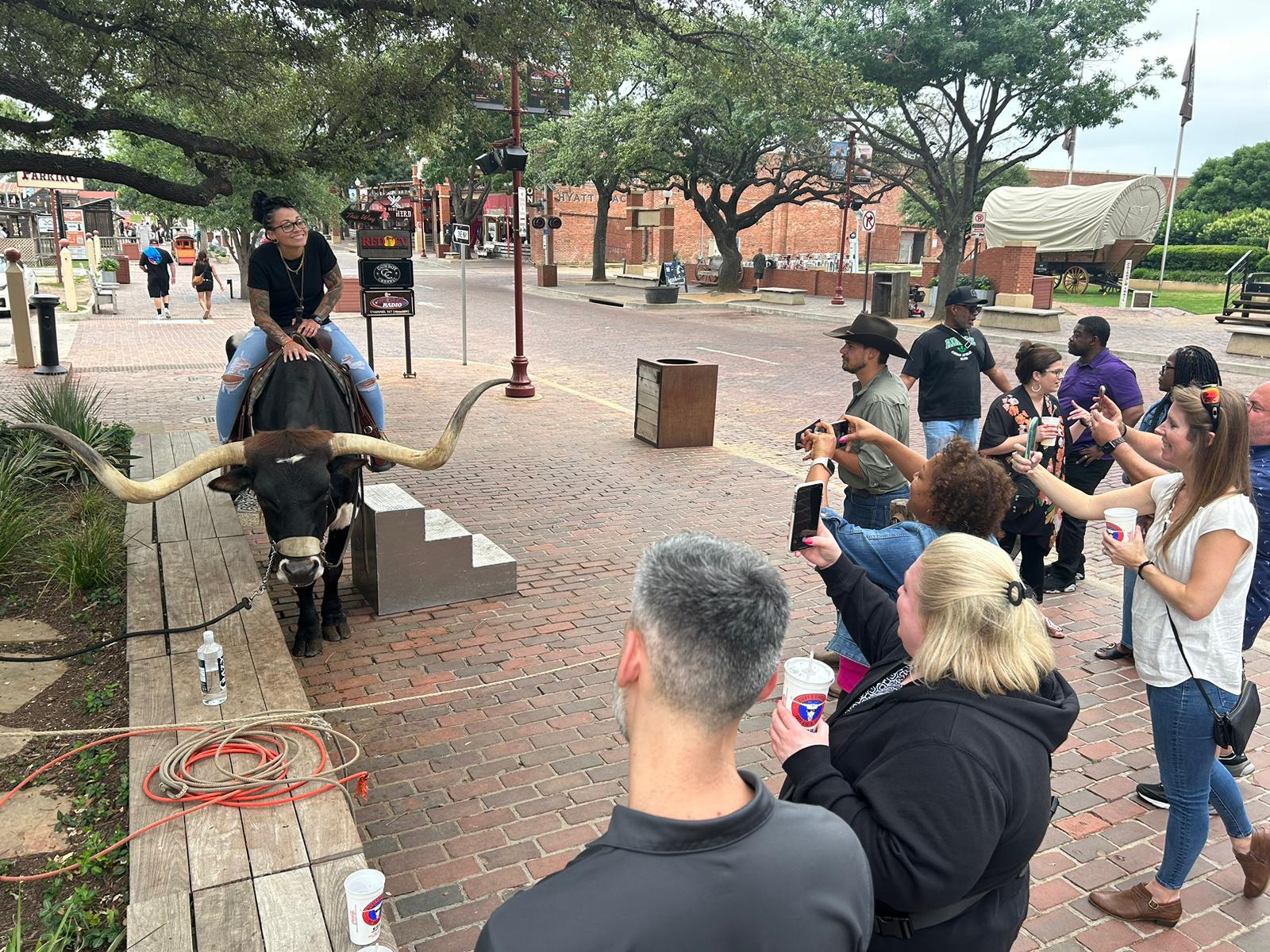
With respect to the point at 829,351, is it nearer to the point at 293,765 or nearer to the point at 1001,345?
the point at 1001,345

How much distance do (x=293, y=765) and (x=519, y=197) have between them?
11.7 m

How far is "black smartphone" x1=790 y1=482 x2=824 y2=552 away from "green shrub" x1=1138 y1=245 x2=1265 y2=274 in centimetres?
4073

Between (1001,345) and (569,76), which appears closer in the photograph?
(569,76)

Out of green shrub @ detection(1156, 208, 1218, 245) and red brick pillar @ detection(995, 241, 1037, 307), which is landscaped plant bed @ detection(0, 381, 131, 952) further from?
green shrub @ detection(1156, 208, 1218, 245)

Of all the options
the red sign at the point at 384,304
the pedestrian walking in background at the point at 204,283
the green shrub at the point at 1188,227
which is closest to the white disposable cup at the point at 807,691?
the red sign at the point at 384,304

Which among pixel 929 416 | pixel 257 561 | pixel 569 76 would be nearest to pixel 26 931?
pixel 257 561

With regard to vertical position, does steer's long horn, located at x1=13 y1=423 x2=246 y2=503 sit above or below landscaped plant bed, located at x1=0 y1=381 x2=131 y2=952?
above

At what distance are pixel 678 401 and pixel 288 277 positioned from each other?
17.9ft

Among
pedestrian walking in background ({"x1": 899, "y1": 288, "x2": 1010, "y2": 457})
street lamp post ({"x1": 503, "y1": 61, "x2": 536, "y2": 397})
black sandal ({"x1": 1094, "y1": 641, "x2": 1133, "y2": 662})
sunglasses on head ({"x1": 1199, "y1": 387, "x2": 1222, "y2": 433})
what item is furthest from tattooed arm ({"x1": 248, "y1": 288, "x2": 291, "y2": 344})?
street lamp post ({"x1": 503, "y1": 61, "x2": 536, "y2": 397})

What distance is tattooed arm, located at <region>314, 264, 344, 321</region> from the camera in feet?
23.1

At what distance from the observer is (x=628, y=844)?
1553 mm

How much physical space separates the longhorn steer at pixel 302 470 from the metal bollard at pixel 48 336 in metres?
12.4

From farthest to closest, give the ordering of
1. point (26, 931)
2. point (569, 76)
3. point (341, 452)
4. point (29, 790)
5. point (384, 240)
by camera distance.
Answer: point (384, 240) < point (569, 76) < point (341, 452) < point (29, 790) < point (26, 931)

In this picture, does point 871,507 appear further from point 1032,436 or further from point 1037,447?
point 1037,447
